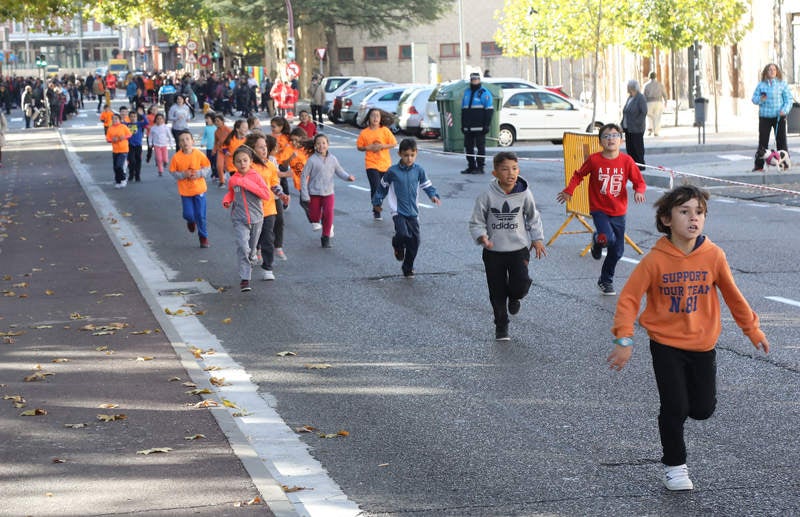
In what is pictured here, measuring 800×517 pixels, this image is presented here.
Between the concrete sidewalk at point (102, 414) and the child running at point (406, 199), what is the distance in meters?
2.65

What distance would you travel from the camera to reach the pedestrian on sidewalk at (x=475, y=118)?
28.1m

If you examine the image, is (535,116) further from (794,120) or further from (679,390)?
(679,390)

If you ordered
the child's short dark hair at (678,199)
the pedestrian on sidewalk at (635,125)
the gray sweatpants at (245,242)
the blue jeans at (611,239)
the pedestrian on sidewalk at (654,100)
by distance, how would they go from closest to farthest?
the child's short dark hair at (678,199) → the blue jeans at (611,239) → the gray sweatpants at (245,242) → the pedestrian on sidewalk at (635,125) → the pedestrian on sidewalk at (654,100)

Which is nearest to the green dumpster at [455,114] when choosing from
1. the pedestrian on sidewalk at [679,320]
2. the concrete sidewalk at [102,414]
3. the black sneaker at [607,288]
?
the concrete sidewalk at [102,414]

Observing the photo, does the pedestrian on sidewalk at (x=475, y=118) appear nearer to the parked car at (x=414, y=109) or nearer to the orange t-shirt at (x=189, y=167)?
the orange t-shirt at (x=189, y=167)

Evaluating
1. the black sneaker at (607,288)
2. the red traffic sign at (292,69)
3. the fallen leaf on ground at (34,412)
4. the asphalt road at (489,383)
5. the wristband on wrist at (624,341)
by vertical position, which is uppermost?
the red traffic sign at (292,69)

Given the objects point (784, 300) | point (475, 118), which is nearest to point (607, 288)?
point (784, 300)

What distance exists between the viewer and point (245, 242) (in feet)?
45.4

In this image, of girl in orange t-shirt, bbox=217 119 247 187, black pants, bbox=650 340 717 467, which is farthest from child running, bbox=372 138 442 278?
black pants, bbox=650 340 717 467

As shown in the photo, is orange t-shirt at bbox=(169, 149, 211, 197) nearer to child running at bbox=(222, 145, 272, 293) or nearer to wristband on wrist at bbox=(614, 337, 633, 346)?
child running at bbox=(222, 145, 272, 293)

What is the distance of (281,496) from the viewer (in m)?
6.25

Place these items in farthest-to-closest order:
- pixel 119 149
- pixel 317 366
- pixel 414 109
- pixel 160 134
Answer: pixel 414 109 < pixel 160 134 < pixel 119 149 < pixel 317 366

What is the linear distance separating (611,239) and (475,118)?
15.9 meters

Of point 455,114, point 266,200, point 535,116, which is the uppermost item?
point 455,114
